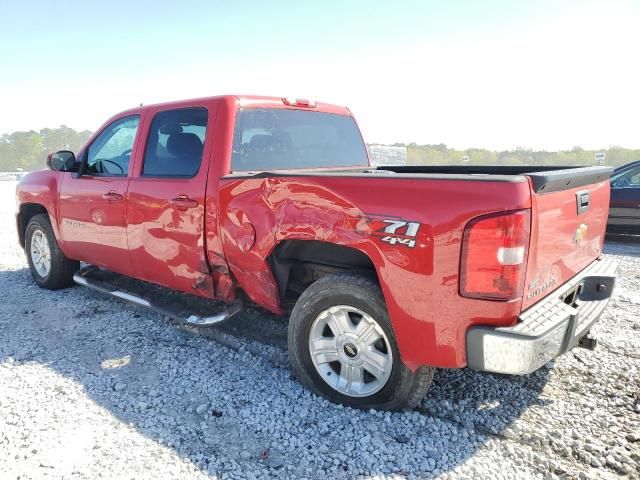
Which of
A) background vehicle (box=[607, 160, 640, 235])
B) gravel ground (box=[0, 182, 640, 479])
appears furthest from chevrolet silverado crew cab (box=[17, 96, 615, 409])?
background vehicle (box=[607, 160, 640, 235])

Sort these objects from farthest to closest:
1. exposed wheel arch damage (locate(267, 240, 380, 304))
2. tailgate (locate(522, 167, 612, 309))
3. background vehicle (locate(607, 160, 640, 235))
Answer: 1. background vehicle (locate(607, 160, 640, 235))
2. exposed wheel arch damage (locate(267, 240, 380, 304))
3. tailgate (locate(522, 167, 612, 309))

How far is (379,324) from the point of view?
2721 mm

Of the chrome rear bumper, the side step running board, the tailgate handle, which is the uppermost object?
the tailgate handle

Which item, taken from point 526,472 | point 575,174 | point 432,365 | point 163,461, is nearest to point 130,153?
point 163,461

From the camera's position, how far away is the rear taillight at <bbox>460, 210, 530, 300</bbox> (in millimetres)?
2170

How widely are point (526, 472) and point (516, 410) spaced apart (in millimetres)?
588

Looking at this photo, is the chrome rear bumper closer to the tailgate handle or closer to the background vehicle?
the tailgate handle

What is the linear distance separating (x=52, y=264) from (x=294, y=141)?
10.5 ft

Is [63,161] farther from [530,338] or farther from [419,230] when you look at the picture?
[530,338]

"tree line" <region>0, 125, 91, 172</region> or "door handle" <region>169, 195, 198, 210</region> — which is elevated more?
"tree line" <region>0, 125, 91, 172</region>

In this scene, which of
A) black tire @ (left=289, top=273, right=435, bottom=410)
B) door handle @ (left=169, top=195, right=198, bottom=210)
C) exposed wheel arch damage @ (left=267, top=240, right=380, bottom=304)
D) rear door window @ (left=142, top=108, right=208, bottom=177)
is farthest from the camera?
rear door window @ (left=142, top=108, right=208, bottom=177)

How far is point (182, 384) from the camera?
10.6 ft

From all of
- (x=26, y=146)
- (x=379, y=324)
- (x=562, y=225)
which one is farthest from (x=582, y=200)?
(x=26, y=146)

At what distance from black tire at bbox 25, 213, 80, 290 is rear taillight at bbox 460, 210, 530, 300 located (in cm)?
457
